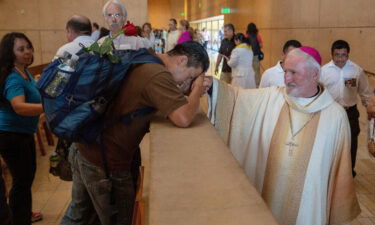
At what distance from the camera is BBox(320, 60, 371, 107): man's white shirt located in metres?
4.90

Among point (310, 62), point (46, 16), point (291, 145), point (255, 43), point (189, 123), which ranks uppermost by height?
point (46, 16)

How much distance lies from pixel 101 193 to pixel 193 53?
0.98 metres

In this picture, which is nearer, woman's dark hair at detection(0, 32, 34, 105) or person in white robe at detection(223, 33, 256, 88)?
woman's dark hair at detection(0, 32, 34, 105)

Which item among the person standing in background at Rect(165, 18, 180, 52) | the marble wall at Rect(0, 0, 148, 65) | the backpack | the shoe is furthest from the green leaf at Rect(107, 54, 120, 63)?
the person standing in background at Rect(165, 18, 180, 52)

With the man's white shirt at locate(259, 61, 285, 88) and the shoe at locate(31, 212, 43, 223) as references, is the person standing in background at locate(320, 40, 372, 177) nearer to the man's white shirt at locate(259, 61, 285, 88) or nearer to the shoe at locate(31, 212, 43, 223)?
the man's white shirt at locate(259, 61, 285, 88)

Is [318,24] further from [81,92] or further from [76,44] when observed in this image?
[81,92]

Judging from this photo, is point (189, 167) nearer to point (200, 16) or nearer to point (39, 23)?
point (39, 23)

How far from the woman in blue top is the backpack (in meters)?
1.37

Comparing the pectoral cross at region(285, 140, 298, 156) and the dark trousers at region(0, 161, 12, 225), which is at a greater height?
the pectoral cross at region(285, 140, 298, 156)

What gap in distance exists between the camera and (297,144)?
2.70 meters

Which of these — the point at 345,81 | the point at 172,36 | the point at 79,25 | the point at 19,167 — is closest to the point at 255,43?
the point at 172,36

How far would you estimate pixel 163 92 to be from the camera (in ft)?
6.34

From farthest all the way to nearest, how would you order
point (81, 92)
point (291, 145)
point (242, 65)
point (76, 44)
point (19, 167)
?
point (242, 65) → point (76, 44) → point (19, 167) → point (291, 145) → point (81, 92)

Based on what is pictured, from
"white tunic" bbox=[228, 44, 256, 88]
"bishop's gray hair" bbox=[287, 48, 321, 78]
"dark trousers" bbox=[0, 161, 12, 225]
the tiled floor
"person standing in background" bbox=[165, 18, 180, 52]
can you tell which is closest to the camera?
"dark trousers" bbox=[0, 161, 12, 225]
